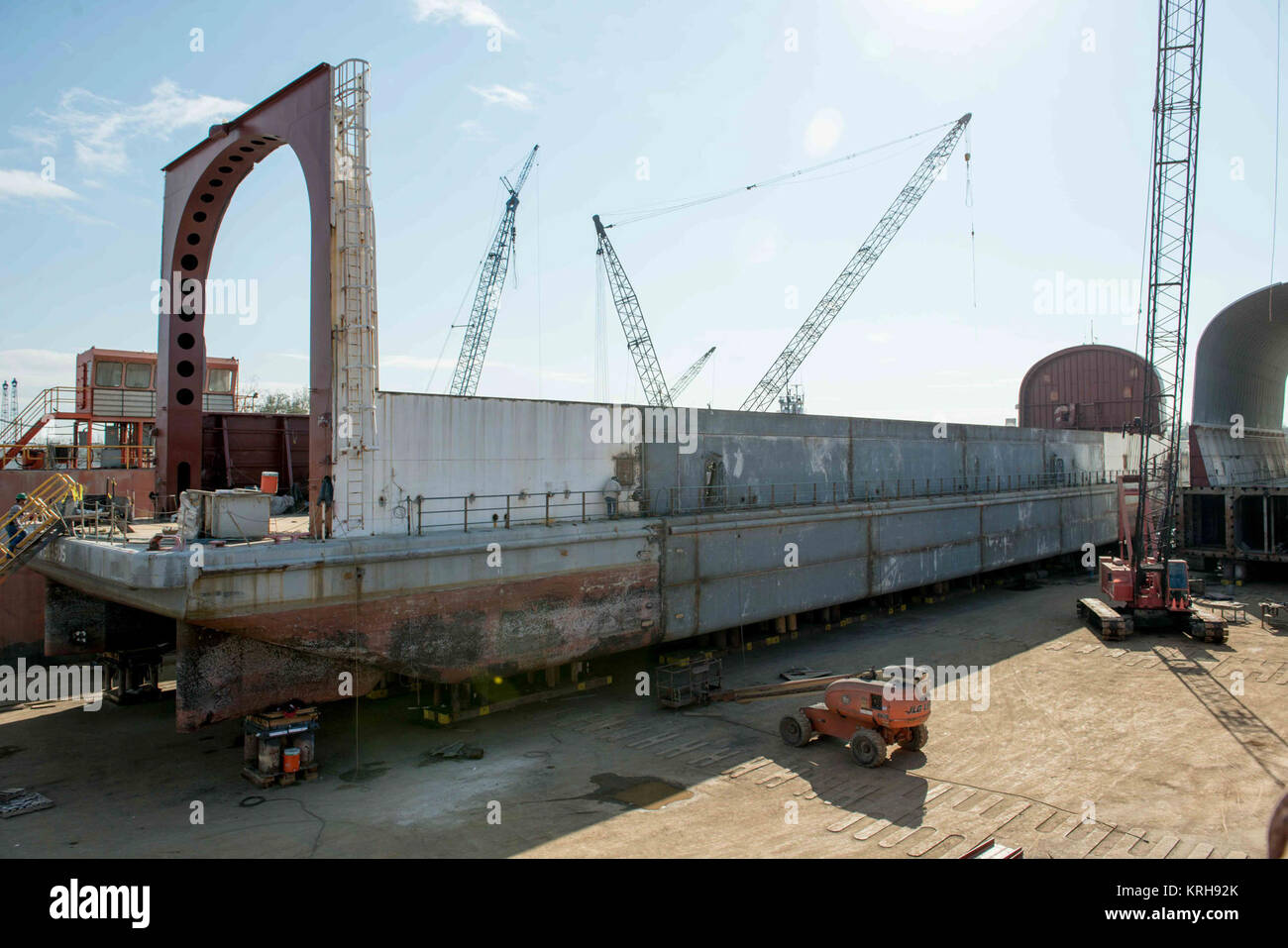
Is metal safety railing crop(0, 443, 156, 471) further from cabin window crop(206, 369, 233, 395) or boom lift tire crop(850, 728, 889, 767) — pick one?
boom lift tire crop(850, 728, 889, 767)

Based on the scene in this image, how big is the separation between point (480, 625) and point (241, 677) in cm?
449

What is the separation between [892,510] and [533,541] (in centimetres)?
1532

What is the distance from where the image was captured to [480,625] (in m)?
16.1

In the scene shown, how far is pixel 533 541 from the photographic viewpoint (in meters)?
16.8

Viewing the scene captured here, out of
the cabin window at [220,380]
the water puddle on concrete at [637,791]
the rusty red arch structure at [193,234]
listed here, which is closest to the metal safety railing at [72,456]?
the rusty red arch structure at [193,234]

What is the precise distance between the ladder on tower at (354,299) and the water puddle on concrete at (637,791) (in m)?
6.89

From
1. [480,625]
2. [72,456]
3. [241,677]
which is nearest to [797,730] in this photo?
[480,625]

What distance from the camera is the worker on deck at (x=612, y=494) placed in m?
19.7

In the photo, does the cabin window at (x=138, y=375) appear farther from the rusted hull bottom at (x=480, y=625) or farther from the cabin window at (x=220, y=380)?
the rusted hull bottom at (x=480, y=625)
